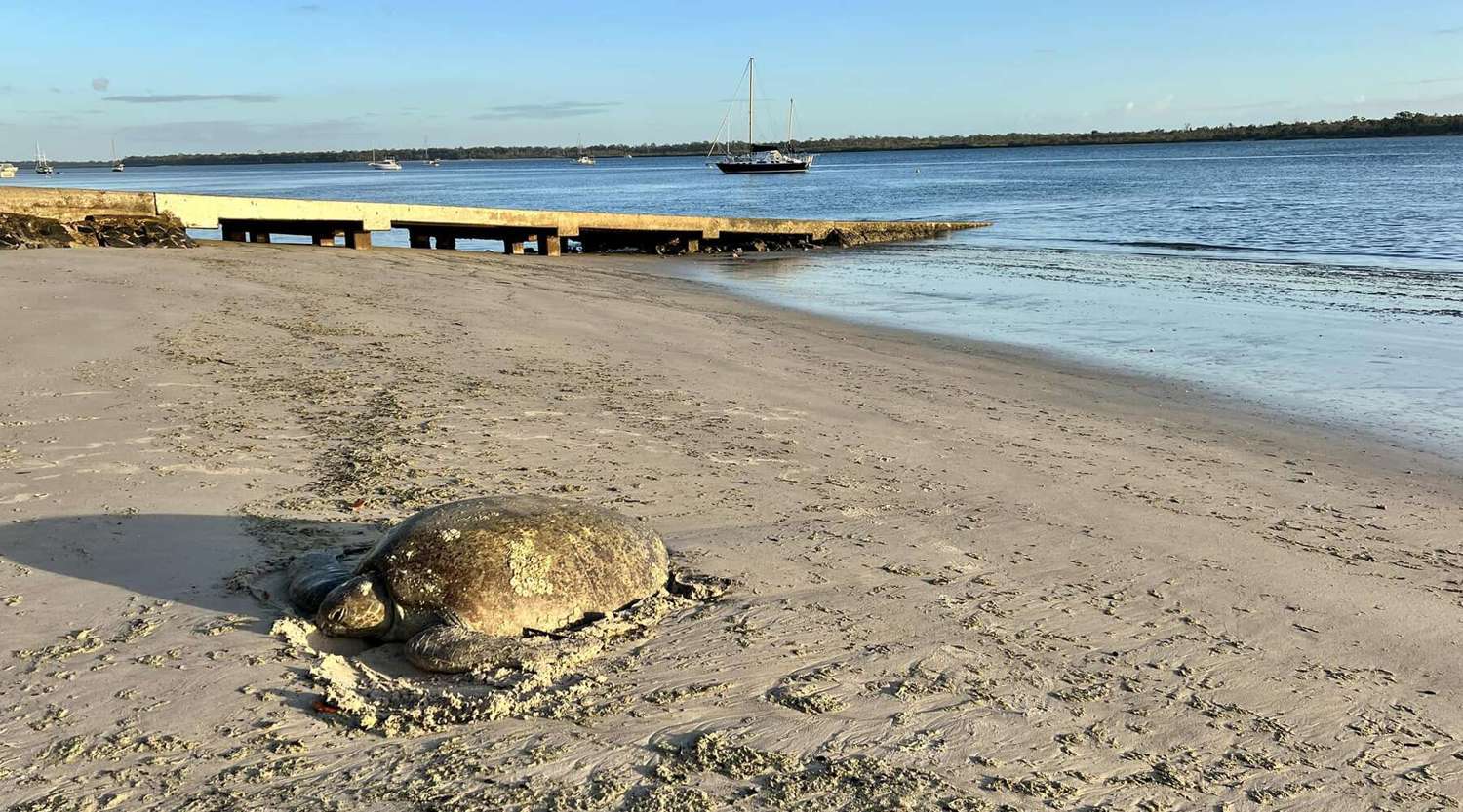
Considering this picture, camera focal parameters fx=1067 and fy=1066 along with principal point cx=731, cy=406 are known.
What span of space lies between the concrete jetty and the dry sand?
9.60 meters

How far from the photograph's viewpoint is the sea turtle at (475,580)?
4094mm

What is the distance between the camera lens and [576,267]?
20047 millimetres

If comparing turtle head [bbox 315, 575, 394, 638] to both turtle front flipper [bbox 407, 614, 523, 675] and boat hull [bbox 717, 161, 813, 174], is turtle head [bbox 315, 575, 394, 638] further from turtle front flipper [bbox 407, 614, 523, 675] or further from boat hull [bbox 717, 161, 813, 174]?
boat hull [bbox 717, 161, 813, 174]

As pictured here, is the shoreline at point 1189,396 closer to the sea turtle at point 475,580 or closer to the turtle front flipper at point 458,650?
the sea turtle at point 475,580

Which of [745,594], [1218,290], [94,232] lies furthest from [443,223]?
[745,594]

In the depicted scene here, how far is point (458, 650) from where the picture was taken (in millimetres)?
3945

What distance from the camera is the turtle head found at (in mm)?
Answer: 4082

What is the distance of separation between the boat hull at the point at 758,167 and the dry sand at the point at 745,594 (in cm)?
9592

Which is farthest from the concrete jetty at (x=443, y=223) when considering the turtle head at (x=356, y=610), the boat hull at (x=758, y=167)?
the boat hull at (x=758, y=167)

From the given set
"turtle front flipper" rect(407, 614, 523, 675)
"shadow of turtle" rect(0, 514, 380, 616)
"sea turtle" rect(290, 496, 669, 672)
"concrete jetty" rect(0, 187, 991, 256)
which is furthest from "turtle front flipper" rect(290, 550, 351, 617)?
"concrete jetty" rect(0, 187, 991, 256)

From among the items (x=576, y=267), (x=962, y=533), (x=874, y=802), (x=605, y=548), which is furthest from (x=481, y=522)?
(x=576, y=267)

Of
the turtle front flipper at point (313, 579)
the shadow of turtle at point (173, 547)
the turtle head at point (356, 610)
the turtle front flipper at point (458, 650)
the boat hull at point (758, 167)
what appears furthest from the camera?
the boat hull at point (758, 167)

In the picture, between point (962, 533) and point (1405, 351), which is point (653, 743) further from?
point (1405, 351)

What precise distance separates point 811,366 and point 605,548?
5.78m
